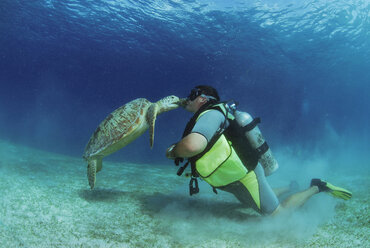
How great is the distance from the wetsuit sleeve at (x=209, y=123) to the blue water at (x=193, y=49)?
1582 centimetres

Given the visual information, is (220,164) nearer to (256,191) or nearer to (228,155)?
(228,155)

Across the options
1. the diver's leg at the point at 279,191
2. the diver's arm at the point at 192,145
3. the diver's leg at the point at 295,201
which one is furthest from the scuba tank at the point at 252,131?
the diver's leg at the point at 279,191

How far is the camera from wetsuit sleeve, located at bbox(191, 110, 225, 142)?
2.88 m

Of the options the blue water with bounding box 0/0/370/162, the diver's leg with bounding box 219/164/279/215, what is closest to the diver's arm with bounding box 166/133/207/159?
the diver's leg with bounding box 219/164/279/215

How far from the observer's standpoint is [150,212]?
403cm

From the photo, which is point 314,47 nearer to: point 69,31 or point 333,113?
point 69,31

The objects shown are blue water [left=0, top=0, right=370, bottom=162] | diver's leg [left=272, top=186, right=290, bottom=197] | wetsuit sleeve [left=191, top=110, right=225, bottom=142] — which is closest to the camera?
wetsuit sleeve [left=191, top=110, right=225, bottom=142]

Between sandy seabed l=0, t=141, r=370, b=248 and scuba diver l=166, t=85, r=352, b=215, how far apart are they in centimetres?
37

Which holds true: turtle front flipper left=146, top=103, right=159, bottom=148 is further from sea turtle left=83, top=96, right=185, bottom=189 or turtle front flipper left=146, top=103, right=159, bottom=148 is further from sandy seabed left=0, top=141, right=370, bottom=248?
sandy seabed left=0, top=141, right=370, bottom=248

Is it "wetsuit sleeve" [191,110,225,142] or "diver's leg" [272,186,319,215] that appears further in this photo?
"diver's leg" [272,186,319,215]

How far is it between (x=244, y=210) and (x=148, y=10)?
18748 mm

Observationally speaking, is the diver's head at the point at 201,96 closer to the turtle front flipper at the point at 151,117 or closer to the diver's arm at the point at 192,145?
the turtle front flipper at the point at 151,117

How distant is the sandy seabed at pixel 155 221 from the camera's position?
2.76 m

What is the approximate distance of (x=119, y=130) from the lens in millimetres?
4410
